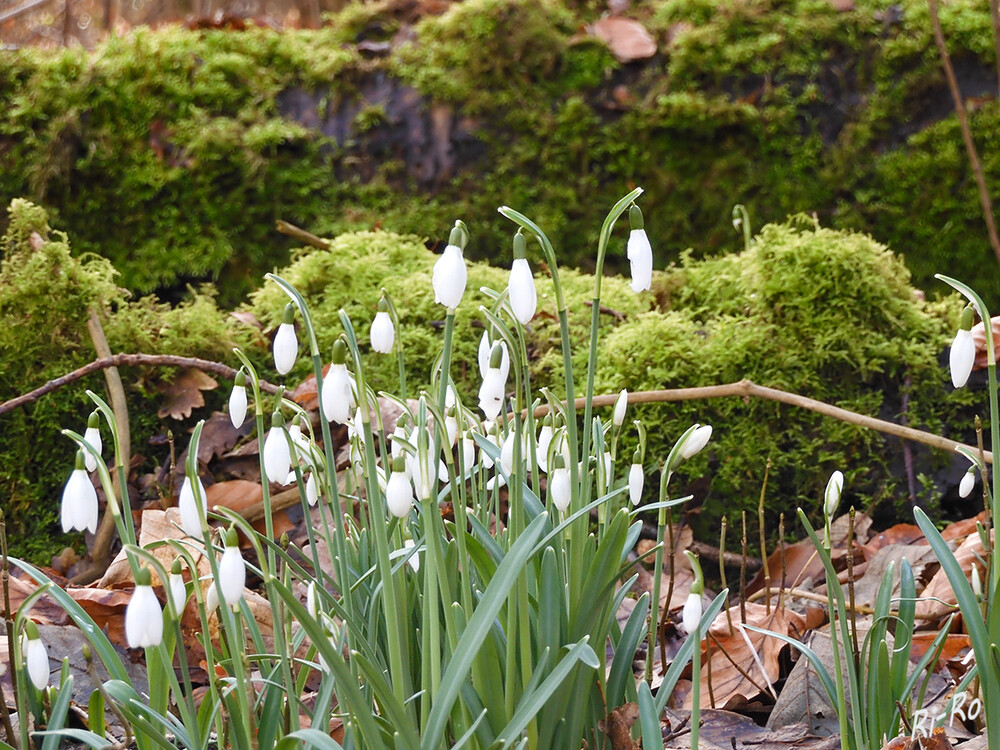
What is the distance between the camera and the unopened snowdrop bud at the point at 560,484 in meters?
1.36

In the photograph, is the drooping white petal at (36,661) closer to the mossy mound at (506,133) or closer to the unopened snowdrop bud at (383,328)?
the unopened snowdrop bud at (383,328)

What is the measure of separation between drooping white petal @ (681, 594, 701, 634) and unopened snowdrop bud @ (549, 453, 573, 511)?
232mm

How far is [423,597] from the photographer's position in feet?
4.55

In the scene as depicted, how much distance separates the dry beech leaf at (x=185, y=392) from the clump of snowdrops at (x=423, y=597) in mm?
1554

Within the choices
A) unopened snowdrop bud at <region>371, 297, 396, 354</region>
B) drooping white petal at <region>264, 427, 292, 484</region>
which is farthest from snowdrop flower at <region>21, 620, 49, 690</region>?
unopened snowdrop bud at <region>371, 297, 396, 354</region>

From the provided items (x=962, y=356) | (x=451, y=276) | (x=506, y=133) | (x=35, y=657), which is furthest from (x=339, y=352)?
(x=506, y=133)

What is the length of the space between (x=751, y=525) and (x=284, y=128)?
2.88 metres

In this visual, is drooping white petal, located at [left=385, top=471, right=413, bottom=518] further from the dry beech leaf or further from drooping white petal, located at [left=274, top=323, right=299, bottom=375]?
the dry beech leaf

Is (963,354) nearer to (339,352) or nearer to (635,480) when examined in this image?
(635,480)

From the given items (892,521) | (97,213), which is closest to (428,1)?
(97,213)

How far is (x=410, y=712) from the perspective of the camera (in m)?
1.31

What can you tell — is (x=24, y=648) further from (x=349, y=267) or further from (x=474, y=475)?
(x=349, y=267)

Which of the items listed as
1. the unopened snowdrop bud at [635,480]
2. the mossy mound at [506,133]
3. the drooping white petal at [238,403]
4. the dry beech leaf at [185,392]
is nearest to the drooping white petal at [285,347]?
the drooping white petal at [238,403]

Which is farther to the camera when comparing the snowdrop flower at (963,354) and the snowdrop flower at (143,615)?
the snowdrop flower at (963,354)
